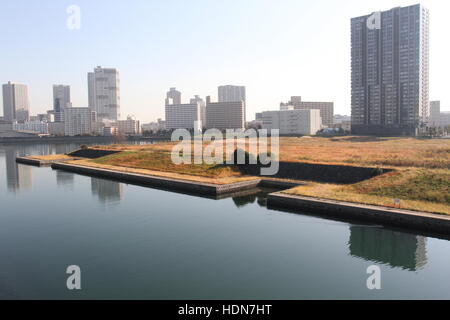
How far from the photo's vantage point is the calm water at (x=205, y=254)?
1600cm

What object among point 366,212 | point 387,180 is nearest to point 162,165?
point 387,180

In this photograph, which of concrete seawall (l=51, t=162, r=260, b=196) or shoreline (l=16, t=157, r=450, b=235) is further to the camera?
concrete seawall (l=51, t=162, r=260, b=196)

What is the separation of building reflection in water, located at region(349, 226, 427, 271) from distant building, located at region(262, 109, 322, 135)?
123 metres

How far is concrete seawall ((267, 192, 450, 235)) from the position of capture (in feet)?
74.5

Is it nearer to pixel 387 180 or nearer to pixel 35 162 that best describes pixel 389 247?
pixel 387 180

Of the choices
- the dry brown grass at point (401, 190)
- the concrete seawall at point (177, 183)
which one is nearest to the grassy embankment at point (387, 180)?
the dry brown grass at point (401, 190)

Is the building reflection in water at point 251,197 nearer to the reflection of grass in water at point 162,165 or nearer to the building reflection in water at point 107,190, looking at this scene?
the reflection of grass in water at point 162,165

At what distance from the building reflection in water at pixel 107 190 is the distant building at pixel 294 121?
107 metres

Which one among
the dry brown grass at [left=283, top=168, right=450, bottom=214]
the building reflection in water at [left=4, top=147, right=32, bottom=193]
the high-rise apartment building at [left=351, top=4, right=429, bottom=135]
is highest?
the high-rise apartment building at [left=351, top=4, right=429, bottom=135]

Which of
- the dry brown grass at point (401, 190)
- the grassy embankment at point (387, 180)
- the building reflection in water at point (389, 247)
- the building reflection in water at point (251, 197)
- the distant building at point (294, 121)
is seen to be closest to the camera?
the building reflection in water at point (389, 247)

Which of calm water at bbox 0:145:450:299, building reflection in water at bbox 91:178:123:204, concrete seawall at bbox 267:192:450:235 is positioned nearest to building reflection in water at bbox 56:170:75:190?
building reflection in water at bbox 91:178:123:204

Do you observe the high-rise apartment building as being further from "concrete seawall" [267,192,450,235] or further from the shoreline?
"concrete seawall" [267,192,450,235]
